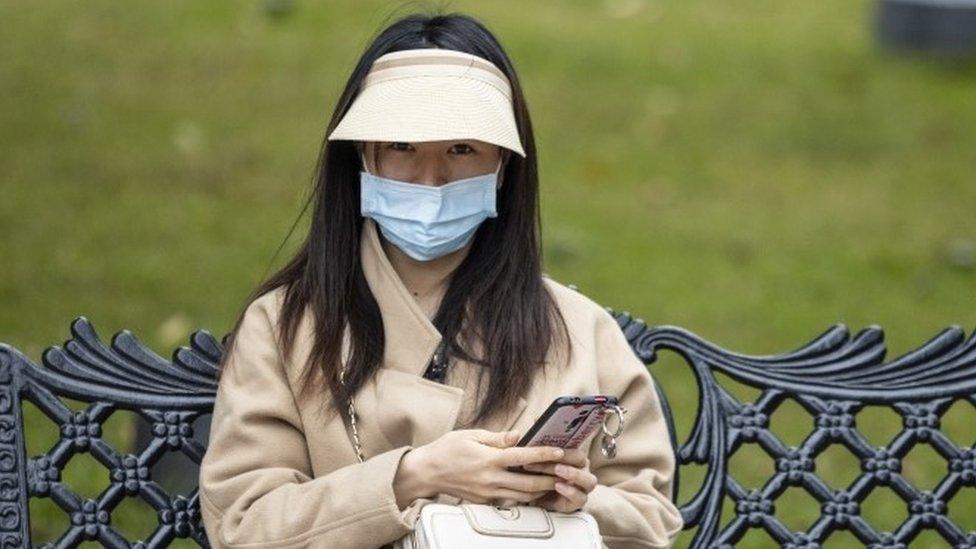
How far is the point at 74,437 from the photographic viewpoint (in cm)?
434

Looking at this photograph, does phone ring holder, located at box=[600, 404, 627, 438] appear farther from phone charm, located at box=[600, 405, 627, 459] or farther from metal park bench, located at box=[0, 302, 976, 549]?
metal park bench, located at box=[0, 302, 976, 549]

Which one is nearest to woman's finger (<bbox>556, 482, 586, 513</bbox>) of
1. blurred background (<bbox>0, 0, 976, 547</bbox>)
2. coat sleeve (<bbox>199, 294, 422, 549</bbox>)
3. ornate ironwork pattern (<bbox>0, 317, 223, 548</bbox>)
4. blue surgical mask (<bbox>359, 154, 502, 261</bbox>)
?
coat sleeve (<bbox>199, 294, 422, 549</bbox>)

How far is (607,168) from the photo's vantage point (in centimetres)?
969

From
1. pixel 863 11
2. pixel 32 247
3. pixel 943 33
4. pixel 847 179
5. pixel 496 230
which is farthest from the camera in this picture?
pixel 863 11

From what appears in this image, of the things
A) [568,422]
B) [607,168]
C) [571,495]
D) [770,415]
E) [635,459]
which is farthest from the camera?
[607,168]

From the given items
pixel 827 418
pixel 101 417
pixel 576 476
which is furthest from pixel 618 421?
pixel 101 417

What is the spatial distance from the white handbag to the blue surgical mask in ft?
1.70

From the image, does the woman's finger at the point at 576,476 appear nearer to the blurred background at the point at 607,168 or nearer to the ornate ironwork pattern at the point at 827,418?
the ornate ironwork pattern at the point at 827,418

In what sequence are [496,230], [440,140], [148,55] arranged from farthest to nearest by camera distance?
[148,55], [496,230], [440,140]

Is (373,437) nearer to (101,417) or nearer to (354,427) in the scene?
(354,427)

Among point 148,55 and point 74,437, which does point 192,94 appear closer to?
point 148,55

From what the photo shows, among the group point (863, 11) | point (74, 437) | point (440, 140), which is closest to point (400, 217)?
point (440, 140)

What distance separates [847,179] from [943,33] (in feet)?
6.64

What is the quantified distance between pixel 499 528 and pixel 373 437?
38cm
